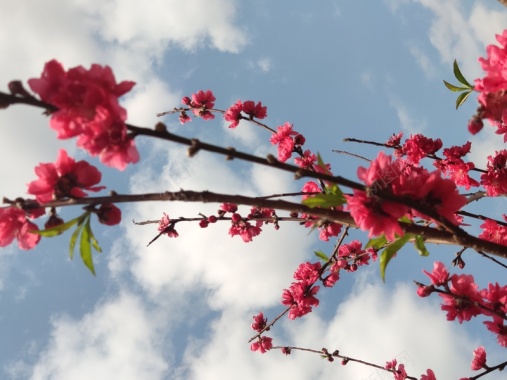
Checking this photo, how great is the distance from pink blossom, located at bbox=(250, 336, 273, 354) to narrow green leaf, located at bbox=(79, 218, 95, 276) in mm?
4262

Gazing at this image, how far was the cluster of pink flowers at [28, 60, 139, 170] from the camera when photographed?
2045 mm

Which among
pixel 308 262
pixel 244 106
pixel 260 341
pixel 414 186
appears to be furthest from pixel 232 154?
pixel 260 341

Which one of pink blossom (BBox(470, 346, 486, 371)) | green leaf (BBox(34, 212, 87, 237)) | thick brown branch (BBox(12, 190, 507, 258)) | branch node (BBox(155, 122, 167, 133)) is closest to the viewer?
branch node (BBox(155, 122, 167, 133))

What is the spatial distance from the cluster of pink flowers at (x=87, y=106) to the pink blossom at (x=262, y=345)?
487 cm

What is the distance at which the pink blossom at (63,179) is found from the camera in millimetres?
2398

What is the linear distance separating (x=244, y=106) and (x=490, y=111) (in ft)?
14.2

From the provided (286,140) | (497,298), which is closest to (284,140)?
(286,140)

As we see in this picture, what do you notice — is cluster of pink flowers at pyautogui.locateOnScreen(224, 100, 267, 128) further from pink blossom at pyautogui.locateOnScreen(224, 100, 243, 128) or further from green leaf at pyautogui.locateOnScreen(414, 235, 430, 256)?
green leaf at pyautogui.locateOnScreen(414, 235, 430, 256)

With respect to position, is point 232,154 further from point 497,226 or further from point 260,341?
point 260,341

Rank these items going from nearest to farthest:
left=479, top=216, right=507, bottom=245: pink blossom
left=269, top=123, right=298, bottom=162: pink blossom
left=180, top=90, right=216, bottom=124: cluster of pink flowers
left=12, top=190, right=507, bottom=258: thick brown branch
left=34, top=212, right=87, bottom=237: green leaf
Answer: left=12, top=190, right=507, bottom=258: thick brown branch, left=34, top=212, right=87, bottom=237: green leaf, left=479, top=216, right=507, bottom=245: pink blossom, left=269, top=123, right=298, bottom=162: pink blossom, left=180, top=90, right=216, bottom=124: cluster of pink flowers

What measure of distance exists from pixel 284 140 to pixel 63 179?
155 inches

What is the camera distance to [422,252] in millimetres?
2598

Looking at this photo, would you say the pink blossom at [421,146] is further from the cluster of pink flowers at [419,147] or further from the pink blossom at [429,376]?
the pink blossom at [429,376]

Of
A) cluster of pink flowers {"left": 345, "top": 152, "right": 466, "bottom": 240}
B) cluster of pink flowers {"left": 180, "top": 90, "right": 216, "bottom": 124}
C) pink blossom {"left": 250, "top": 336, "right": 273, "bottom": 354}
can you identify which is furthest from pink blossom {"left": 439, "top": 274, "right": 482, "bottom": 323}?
cluster of pink flowers {"left": 180, "top": 90, "right": 216, "bottom": 124}
